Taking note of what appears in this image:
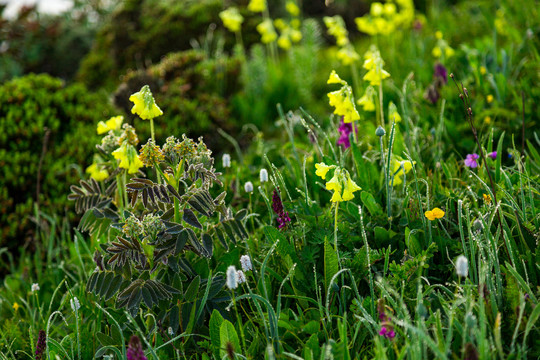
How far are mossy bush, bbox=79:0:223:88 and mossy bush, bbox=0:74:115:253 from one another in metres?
2.13

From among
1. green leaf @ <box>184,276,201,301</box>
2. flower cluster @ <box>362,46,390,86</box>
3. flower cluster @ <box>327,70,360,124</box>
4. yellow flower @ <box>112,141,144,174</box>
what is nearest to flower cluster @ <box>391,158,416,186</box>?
flower cluster @ <box>327,70,360,124</box>

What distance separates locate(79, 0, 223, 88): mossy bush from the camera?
19.3 ft

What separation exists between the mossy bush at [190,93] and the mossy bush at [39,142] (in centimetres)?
32

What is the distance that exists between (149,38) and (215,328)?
15.6 ft

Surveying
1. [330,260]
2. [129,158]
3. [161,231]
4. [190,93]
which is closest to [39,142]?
[190,93]

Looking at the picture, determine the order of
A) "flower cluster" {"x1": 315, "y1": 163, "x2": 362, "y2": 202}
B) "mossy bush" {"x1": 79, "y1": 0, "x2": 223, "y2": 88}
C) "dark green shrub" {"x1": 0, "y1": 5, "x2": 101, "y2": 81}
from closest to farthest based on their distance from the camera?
1. "flower cluster" {"x1": 315, "y1": 163, "x2": 362, "y2": 202}
2. "mossy bush" {"x1": 79, "y1": 0, "x2": 223, "y2": 88}
3. "dark green shrub" {"x1": 0, "y1": 5, "x2": 101, "y2": 81}

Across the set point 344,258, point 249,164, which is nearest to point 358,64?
point 249,164

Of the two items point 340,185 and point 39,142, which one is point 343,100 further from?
point 39,142

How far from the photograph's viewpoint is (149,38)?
587 centimetres

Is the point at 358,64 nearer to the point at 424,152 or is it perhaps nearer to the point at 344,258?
the point at 424,152

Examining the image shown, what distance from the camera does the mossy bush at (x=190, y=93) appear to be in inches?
147

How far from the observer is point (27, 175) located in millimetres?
3232

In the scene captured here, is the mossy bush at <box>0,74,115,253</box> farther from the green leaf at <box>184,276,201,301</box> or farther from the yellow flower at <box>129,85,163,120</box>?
the green leaf at <box>184,276,201,301</box>

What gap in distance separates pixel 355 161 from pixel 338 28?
1.78m
